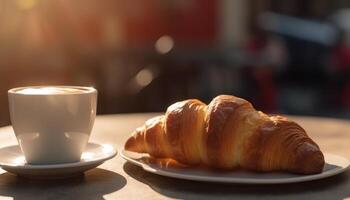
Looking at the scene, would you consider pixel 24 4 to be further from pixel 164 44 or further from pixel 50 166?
pixel 50 166

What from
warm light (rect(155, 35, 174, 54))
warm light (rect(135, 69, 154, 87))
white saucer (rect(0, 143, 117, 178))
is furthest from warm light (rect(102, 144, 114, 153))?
warm light (rect(155, 35, 174, 54))

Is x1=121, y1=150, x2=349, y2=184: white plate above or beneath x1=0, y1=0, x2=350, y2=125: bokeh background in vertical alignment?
above

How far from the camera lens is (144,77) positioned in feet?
15.1

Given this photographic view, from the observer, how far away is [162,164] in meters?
0.87

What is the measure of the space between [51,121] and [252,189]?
0.30 m

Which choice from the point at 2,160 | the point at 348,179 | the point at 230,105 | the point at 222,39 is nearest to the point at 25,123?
the point at 2,160

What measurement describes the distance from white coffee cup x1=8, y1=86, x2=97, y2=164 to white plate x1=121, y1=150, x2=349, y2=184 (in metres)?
0.09

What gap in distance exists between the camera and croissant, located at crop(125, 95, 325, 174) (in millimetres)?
807

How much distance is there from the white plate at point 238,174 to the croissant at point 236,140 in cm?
1

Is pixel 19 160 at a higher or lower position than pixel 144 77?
higher

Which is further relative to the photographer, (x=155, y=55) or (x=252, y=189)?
(x=155, y=55)

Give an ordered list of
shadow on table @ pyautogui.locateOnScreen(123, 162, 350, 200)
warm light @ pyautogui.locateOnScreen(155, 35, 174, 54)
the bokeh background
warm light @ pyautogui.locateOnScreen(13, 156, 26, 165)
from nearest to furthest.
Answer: shadow on table @ pyautogui.locateOnScreen(123, 162, 350, 200) < warm light @ pyautogui.locateOnScreen(13, 156, 26, 165) < the bokeh background < warm light @ pyautogui.locateOnScreen(155, 35, 174, 54)

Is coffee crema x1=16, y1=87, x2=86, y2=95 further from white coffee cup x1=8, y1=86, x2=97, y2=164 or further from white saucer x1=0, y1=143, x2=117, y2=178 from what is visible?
white saucer x1=0, y1=143, x2=117, y2=178

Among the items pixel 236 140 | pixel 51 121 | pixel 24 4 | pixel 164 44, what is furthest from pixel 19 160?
pixel 164 44
